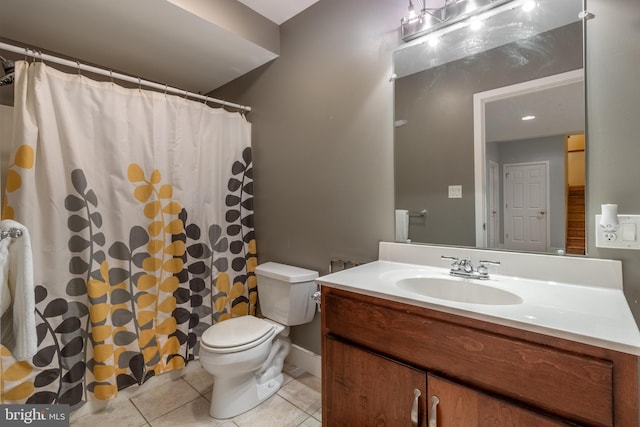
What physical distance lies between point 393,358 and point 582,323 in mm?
549

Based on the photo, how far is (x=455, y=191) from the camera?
1408 millimetres

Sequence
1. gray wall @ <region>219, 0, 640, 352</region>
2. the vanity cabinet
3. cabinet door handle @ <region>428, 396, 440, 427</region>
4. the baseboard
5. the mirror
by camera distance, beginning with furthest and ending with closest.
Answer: the baseboard
the mirror
gray wall @ <region>219, 0, 640, 352</region>
cabinet door handle @ <region>428, 396, 440, 427</region>
the vanity cabinet

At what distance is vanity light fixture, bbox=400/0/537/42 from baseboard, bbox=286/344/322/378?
199 cm

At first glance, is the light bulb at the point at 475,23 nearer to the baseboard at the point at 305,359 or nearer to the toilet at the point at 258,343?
the toilet at the point at 258,343

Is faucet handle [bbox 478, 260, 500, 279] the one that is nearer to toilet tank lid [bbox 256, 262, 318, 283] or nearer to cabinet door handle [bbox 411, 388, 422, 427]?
cabinet door handle [bbox 411, 388, 422, 427]

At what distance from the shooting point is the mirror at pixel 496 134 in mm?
1115

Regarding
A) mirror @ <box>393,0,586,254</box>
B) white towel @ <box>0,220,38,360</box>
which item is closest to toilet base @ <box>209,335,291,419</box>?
white towel @ <box>0,220,38,360</box>

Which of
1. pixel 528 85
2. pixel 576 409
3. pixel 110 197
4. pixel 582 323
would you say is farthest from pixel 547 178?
pixel 110 197

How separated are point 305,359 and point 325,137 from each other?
151 centimetres

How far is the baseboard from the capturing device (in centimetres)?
190

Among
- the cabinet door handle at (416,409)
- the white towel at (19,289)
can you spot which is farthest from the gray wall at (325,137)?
the white towel at (19,289)

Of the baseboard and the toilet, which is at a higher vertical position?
the toilet

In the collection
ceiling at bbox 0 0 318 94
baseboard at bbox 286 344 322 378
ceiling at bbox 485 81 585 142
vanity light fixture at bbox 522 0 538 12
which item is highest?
ceiling at bbox 0 0 318 94

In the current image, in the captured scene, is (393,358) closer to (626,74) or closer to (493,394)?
(493,394)
